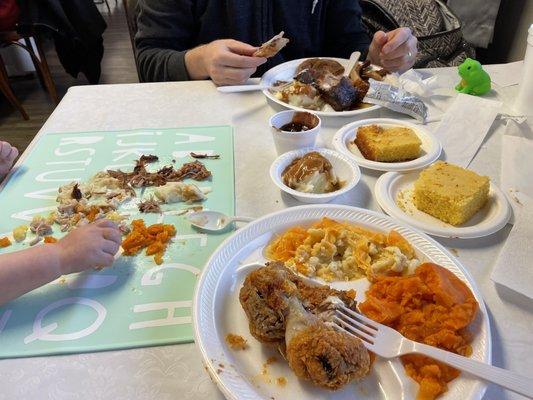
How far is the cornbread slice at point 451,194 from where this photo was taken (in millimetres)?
850

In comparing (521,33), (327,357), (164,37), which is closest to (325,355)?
(327,357)

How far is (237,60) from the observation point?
1.31m

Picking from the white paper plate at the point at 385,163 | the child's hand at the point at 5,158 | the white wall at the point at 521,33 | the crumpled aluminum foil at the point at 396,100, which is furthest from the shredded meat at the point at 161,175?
the white wall at the point at 521,33

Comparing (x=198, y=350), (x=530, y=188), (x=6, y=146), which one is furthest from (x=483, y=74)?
(x=6, y=146)

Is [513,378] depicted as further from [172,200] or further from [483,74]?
[483,74]

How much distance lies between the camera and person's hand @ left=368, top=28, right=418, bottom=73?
1.44 meters

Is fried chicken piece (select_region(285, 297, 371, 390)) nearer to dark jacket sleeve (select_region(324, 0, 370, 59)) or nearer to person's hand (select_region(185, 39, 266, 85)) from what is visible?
person's hand (select_region(185, 39, 266, 85))

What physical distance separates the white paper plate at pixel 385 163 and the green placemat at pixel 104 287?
314mm

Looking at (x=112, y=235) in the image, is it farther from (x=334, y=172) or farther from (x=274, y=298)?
(x=334, y=172)

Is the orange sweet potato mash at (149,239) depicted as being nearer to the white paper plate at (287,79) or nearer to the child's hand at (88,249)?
the child's hand at (88,249)

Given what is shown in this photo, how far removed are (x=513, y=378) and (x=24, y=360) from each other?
26.9 inches

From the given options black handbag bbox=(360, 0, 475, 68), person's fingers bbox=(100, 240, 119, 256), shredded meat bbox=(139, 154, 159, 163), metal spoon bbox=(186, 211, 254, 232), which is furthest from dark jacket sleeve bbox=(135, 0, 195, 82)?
black handbag bbox=(360, 0, 475, 68)

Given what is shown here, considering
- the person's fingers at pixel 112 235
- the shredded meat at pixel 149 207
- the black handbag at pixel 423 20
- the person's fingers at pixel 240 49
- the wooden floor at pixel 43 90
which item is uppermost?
the person's fingers at pixel 240 49

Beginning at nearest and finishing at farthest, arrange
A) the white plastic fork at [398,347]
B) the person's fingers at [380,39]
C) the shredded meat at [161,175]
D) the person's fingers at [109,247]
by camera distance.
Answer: the white plastic fork at [398,347]
the person's fingers at [109,247]
the shredded meat at [161,175]
the person's fingers at [380,39]
